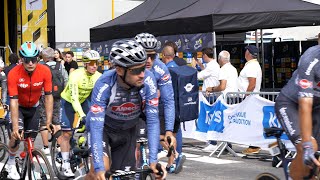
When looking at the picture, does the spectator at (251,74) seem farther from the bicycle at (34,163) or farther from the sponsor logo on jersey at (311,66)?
the sponsor logo on jersey at (311,66)

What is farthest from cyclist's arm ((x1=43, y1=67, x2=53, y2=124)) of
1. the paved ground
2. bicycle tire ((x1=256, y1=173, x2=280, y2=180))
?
bicycle tire ((x1=256, y1=173, x2=280, y2=180))

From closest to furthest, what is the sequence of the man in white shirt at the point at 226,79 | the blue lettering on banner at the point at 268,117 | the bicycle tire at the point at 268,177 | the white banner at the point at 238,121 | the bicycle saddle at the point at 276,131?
the bicycle saddle at the point at 276,131
the bicycle tire at the point at 268,177
the blue lettering on banner at the point at 268,117
the white banner at the point at 238,121
the man in white shirt at the point at 226,79

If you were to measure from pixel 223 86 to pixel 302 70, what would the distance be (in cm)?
815

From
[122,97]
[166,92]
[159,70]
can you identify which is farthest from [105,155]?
[159,70]

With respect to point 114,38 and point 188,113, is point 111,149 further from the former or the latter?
point 114,38

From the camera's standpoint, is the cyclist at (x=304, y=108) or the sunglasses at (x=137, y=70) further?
the cyclist at (x=304, y=108)

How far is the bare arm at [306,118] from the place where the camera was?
6.34 m

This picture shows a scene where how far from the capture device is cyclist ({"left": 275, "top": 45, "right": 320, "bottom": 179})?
6340mm

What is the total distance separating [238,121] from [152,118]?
7321mm

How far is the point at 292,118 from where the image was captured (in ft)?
23.1

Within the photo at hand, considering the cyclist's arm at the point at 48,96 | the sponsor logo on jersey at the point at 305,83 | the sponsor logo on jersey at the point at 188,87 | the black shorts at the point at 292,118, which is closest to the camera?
the sponsor logo on jersey at the point at 305,83

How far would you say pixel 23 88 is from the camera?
9.98m

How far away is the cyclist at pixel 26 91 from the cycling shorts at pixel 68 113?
1027mm

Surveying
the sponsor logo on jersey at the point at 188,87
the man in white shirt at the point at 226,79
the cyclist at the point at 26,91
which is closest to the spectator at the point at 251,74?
the man in white shirt at the point at 226,79
